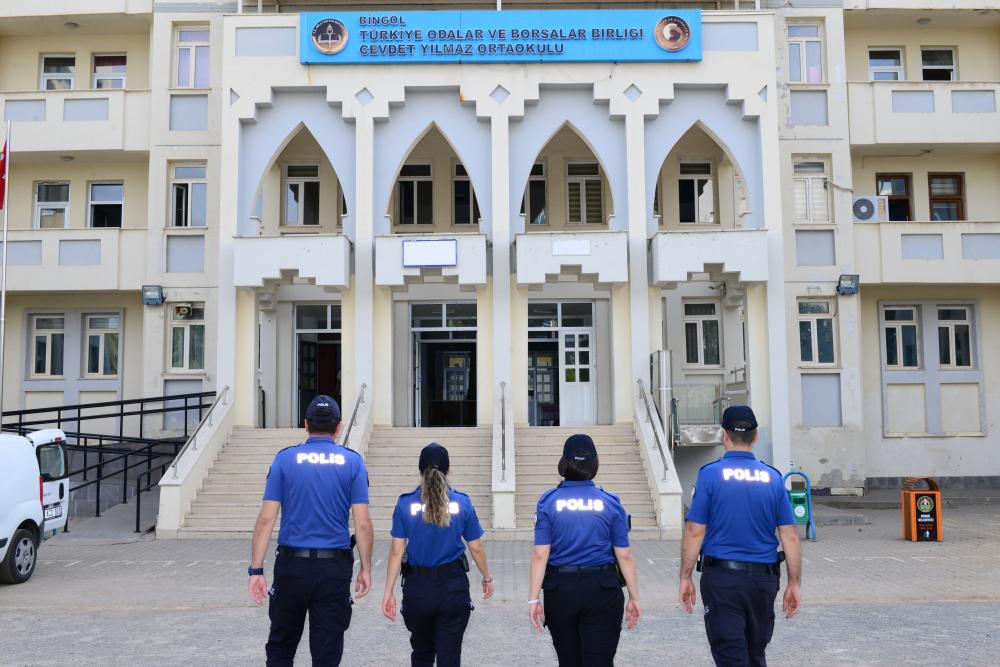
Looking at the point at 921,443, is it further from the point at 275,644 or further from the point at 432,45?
the point at 275,644

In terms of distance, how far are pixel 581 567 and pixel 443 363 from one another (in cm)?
1799

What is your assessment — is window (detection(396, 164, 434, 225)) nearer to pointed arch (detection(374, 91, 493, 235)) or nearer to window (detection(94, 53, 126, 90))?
pointed arch (detection(374, 91, 493, 235))

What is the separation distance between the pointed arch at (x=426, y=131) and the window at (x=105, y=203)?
7.57 m

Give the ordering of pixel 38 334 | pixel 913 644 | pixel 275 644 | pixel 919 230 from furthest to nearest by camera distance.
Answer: pixel 38 334, pixel 919 230, pixel 913 644, pixel 275 644

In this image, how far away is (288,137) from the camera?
19.6m

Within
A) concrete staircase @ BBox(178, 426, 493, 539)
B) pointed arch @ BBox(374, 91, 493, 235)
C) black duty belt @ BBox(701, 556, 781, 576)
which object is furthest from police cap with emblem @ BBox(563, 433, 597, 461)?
pointed arch @ BBox(374, 91, 493, 235)

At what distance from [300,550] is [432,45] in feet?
50.3

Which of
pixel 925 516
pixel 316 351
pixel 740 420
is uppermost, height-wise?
pixel 316 351

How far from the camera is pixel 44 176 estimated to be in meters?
23.3

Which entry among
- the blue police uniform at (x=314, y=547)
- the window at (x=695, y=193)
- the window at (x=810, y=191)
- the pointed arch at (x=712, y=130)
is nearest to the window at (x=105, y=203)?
the pointed arch at (x=712, y=130)

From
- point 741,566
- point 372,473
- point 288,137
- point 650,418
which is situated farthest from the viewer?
point 288,137

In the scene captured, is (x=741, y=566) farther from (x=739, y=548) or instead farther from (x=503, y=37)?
(x=503, y=37)

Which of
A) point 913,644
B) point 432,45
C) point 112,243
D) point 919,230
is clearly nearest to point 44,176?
point 112,243

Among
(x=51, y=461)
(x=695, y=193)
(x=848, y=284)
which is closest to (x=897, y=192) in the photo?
(x=848, y=284)
